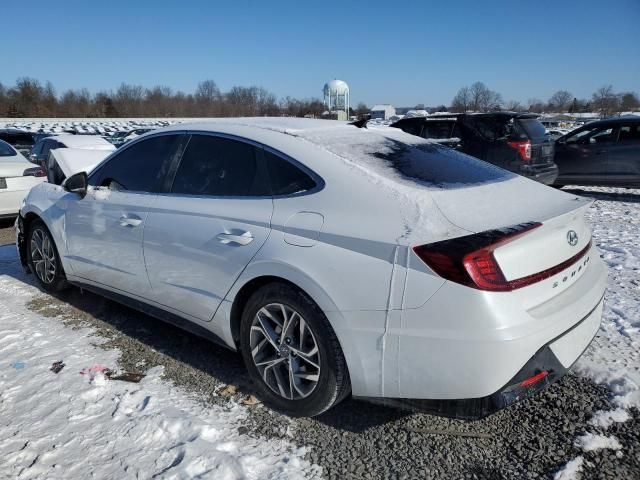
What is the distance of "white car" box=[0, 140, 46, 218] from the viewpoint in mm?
7473

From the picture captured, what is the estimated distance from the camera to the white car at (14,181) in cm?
747

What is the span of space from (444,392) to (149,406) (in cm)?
166

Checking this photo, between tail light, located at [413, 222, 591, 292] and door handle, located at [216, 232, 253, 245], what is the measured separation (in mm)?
1012

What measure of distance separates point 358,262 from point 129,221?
2.01m

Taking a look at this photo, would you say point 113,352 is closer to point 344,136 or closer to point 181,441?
point 181,441

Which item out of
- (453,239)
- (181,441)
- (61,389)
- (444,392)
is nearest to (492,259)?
(453,239)

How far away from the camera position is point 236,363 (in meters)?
3.49

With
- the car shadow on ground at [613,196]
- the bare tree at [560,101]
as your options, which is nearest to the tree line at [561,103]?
the bare tree at [560,101]

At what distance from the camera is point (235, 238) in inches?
114

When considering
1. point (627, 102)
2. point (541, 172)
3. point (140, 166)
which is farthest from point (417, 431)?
point (627, 102)

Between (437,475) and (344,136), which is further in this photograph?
(344,136)

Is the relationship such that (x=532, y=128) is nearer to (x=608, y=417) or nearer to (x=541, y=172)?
(x=541, y=172)

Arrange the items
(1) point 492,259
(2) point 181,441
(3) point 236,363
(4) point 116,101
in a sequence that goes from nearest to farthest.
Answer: (1) point 492,259 → (2) point 181,441 → (3) point 236,363 → (4) point 116,101

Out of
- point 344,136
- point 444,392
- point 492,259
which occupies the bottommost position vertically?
point 444,392
